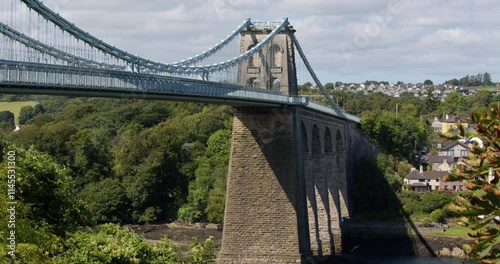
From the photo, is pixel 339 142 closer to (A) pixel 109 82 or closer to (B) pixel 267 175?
(B) pixel 267 175

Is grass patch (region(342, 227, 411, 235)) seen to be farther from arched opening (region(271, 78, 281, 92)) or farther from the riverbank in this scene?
arched opening (region(271, 78, 281, 92))

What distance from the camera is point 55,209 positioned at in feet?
54.0

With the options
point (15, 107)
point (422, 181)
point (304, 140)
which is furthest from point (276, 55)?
point (15, 107)

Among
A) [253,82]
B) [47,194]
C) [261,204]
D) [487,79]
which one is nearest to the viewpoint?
[47,194]

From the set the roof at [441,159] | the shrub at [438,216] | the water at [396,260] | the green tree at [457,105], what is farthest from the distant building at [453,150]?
the water at [396,260]

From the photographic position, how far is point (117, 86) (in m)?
21.0

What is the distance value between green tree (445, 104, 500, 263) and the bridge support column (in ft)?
85.3

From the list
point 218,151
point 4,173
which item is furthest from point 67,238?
point 218,151

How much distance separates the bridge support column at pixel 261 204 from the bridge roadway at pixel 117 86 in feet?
4.60

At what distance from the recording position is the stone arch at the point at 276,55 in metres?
32.0

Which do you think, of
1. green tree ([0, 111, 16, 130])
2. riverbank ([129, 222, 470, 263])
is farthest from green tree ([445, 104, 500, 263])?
green tree ([0, 111, 16, 130])

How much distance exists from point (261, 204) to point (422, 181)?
89.9 ft

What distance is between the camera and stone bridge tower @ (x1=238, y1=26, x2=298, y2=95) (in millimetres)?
31453

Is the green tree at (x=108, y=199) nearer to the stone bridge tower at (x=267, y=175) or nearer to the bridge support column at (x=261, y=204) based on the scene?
the stone bridge tower at (x=267, y=175)
